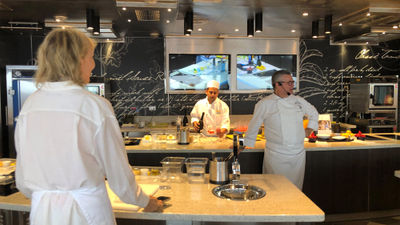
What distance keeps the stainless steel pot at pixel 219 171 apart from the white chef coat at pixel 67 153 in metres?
0.95

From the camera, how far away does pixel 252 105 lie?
23.3ft

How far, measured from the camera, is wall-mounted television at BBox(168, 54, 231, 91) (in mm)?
6859

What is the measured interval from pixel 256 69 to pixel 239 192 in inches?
203

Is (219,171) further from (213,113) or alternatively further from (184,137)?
(213,113)

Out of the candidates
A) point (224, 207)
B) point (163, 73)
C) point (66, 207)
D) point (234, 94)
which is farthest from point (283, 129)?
point (163, 73)

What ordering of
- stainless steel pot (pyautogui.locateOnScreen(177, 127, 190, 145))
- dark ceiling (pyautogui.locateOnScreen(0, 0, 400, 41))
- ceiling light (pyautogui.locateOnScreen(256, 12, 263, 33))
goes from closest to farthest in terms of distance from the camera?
dark ceiling (pyautogui.locateOnScreen(0, 0, 400, 41))
stainless steel pot (pyautogui.locateOnScreen(177, 127, 190, 145))
ceiling light (pyautogui.locateOnScreen(256, 12, 263, 33))

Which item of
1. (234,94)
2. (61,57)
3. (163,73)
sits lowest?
(234,94)

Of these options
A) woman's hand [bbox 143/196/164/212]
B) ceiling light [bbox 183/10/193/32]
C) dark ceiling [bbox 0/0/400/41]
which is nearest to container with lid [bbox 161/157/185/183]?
woman's hand [bbox 143/196/164/212]

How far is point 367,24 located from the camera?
5277mm

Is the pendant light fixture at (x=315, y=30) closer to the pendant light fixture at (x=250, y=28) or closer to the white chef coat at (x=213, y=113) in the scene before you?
the pendant light fixture at (x=250, y=28)

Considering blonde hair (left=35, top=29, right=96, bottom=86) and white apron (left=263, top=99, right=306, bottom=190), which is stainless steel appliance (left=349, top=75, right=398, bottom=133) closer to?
white apron (left=263, top=99, right=306, bottom=190)

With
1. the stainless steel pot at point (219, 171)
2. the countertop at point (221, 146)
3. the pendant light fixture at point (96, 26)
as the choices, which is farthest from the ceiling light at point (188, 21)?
the stainless steel pot at point (219, 171)

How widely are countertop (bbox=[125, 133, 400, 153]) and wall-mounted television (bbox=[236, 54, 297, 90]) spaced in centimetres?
283

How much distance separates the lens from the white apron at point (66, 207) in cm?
145
